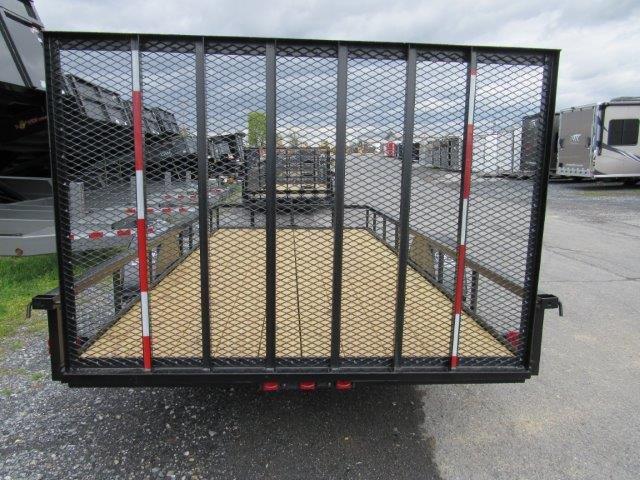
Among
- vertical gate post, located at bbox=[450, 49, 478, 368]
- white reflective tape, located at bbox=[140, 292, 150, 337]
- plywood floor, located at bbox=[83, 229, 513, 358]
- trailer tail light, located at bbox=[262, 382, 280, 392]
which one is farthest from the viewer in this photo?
plywood floor, located at bbox=[83, 229, 513, 358]

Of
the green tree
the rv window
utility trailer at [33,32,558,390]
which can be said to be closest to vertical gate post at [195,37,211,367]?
utility trailer at [33,32,558,390]

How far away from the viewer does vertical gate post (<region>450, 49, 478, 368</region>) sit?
2138 mm

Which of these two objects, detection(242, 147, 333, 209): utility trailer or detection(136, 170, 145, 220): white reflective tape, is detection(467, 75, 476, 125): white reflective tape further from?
detection(136, 170, 145, 220): white reflective tape

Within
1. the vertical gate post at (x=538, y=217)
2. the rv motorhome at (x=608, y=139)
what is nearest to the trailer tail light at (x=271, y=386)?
the vertical gate post at (x=538, y=217)

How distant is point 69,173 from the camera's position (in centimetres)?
216

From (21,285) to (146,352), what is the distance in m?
4.22

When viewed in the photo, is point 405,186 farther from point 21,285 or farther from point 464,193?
point 21,285

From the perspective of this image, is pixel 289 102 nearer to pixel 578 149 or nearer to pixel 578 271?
pixel 578 271

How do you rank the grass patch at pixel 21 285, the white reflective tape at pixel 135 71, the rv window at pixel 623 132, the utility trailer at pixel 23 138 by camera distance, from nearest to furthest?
the white reflective tape at pixel 135 71 → the grass patch at pixel 21 285 → the utility trailer at pixel 23 138 → the rv window at pixel 623 132

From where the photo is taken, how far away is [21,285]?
5613mm

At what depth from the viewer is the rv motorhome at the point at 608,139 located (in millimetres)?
16359

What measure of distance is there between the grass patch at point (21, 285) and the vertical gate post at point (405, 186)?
11.9 feet

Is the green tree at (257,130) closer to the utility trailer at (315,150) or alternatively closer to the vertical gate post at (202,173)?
the utility trailer at (315,150)

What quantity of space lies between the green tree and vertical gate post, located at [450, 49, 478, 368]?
904 mm
